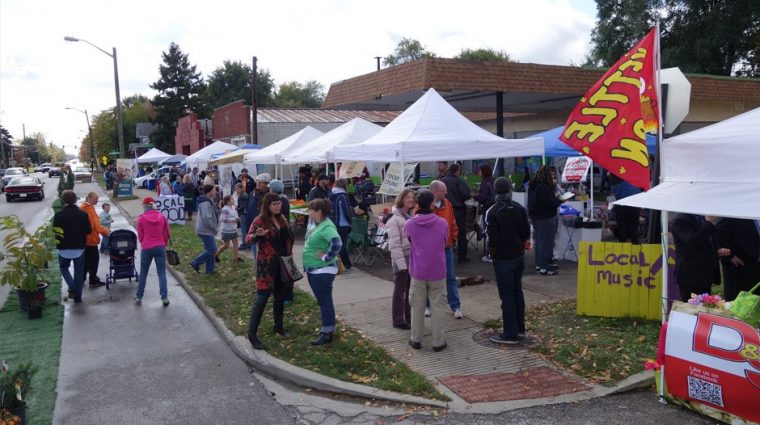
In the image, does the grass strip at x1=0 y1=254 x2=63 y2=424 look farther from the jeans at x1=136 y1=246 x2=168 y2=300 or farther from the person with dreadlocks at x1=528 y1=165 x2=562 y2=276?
the person with dreadlocks at x1=528 y1=165 x2=562 y2=276

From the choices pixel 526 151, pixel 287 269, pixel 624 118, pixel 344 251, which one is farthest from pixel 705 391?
pixel 344 251

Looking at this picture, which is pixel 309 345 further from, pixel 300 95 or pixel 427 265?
pixel 300 95

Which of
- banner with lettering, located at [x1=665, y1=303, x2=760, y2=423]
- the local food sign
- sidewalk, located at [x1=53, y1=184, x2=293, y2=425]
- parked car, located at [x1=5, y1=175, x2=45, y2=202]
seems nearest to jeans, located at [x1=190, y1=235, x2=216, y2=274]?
sidewalk, located at [x1=53, y1=184, x2=293, y2=425]

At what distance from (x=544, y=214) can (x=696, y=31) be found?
28184 millimetres

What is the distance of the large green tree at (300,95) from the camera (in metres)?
87.2

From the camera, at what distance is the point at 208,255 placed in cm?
1055

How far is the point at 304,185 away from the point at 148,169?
3859cm

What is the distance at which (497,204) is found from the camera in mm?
6309

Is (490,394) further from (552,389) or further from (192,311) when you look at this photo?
(192,311)

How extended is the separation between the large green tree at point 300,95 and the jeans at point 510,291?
8128cm

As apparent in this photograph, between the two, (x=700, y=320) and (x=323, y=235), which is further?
(x=323, y=235)

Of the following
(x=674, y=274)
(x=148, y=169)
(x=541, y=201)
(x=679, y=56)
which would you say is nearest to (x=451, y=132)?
(x=541, y=201)

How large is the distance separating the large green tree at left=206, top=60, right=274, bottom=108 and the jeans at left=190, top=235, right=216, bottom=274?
63193 mm

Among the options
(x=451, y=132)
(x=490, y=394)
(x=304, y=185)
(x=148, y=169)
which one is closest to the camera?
(x=490, y=394)
